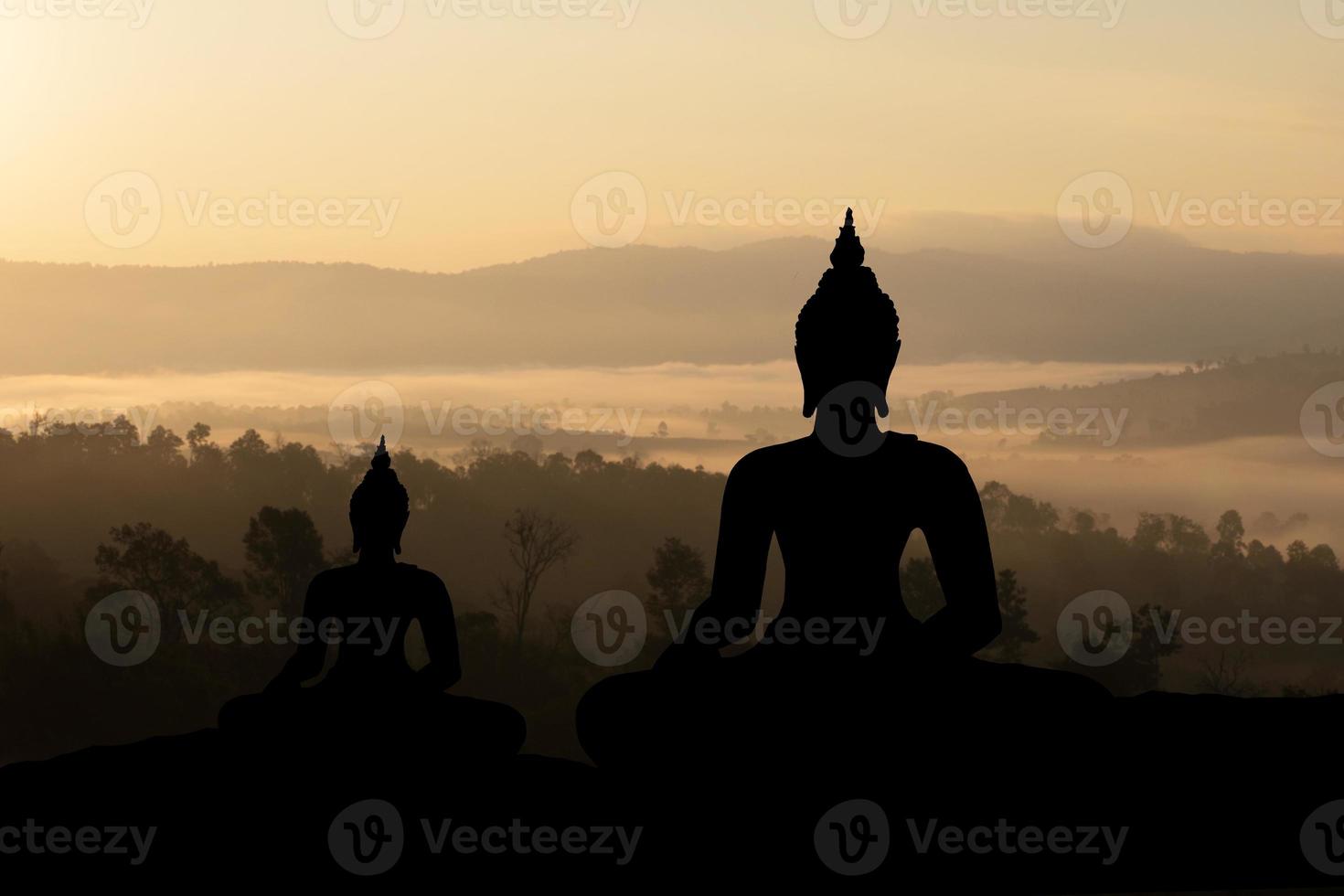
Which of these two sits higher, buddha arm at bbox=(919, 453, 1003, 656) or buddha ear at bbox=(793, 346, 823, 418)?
buddha ear at bbox=(793, 346, 823, 418)

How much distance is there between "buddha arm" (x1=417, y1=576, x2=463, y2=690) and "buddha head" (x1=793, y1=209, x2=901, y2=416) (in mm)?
3953

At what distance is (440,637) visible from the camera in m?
12.5

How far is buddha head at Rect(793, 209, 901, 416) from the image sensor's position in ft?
32.6

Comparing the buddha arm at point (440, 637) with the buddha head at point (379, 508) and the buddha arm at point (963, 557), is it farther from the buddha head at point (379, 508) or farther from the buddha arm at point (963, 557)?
the buddha arm at point (963, 557)

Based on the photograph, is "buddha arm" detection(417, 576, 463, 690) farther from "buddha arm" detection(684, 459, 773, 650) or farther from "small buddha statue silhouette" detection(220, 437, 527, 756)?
"buddha arm" detection(684, 459, 773, 650)

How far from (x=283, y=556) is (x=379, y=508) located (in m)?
36.9

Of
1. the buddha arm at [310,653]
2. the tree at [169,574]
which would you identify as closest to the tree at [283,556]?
the tree at [169,574]

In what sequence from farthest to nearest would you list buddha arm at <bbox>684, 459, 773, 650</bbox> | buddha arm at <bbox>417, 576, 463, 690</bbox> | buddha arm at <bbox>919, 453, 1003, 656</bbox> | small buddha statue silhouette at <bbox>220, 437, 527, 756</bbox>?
buddha arm at <bbox>417, 576, 463, 690</bbox> < small buddha statue silhouette at <bbox>220, 437, 527, 756</bbox> < buddha arm at <bbox>684, 459, 773, 650</bbox> < buddha arm at <bbox>919, 453, 1003, 656</bbox>

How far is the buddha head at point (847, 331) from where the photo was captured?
994 centimetres

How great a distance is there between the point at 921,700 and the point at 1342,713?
2519 millimetres

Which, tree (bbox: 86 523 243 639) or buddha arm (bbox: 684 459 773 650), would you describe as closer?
buddha arm (bbox: 684 459 773 650)

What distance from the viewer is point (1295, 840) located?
8.98 metres

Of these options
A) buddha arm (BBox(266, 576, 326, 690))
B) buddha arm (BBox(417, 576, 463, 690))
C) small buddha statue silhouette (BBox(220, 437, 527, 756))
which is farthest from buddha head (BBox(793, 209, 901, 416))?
buddha arm (BBox(266, 576, 326, 690))

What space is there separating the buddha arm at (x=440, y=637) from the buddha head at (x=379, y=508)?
550 millimetres
